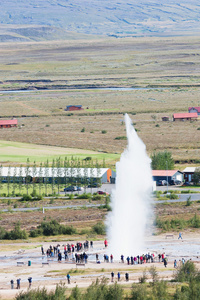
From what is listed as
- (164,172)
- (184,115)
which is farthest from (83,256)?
(184,115)

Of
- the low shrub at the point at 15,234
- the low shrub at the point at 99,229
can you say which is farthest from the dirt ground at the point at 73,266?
the low shrub at the point at 99,229

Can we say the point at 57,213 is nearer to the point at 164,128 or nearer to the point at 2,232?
the point at 2,232

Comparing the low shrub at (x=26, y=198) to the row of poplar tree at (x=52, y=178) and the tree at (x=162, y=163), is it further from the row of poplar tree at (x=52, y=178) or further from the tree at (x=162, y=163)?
the tree at (x=162, y=163)

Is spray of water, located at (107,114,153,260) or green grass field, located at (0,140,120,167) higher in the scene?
green grass field, located at (0,140,120,167)

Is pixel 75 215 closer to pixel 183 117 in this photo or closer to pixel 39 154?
pixel 39 154

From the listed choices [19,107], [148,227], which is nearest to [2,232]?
[148,227]

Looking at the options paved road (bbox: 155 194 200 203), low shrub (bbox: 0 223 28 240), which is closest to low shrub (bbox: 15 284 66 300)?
low shrub (bbox: 0 223 28 240)

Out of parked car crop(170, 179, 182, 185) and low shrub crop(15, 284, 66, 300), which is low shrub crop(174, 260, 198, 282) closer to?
low shrub crop(15, 284, 66, 300)
